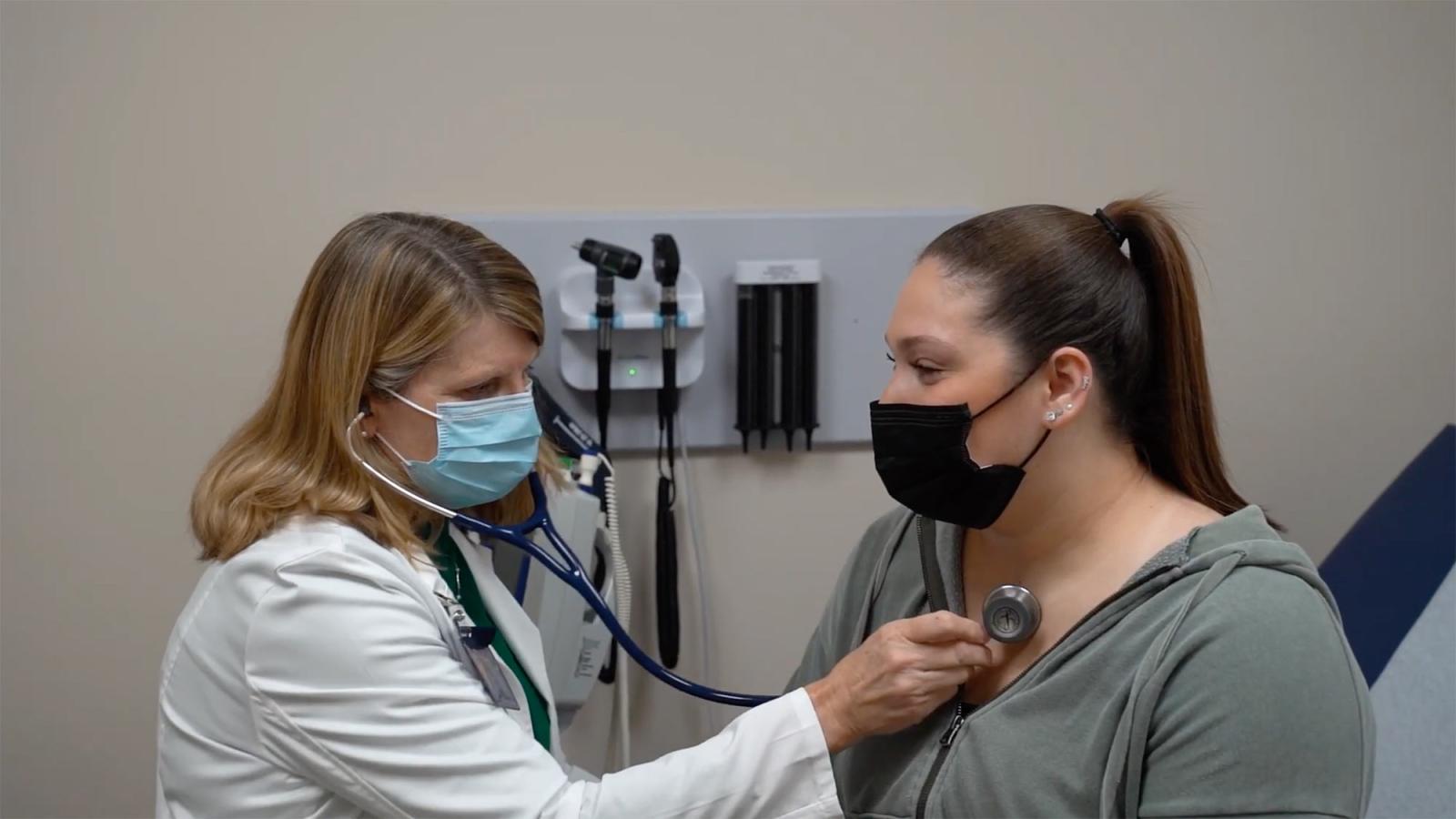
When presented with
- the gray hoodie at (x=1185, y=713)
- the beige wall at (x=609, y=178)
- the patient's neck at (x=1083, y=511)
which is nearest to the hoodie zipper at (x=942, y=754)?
the gray hoodie at (x=1185, y=713)

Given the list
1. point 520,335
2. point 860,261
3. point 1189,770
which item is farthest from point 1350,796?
point 860,261

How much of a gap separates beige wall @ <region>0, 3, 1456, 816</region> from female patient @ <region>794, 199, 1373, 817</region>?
648 millimetres

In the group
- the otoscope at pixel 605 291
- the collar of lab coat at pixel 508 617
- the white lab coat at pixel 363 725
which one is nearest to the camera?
the white lab coat at pixel 363 725

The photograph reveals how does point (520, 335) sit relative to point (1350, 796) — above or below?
above

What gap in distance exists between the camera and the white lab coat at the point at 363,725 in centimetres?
114

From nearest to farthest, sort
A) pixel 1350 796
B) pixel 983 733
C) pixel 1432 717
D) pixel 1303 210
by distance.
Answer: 1. pixel 1350 796
2. pixel 983 733
3. pixel 1432 717
4. pixel 1303 210

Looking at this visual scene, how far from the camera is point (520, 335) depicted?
4.38 ft

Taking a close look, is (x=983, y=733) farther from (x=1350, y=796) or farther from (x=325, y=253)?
(x=325, y=253)

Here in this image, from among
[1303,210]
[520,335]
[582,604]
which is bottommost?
[582,604]

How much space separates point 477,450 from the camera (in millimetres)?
1290

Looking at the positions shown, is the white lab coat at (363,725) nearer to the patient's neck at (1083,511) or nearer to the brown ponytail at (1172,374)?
the patient's neck at (1083,511)

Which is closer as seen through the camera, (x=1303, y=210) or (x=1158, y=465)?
(x=1158, y=465)

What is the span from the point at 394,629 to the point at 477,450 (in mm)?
213

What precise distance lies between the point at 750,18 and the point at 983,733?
43.0 inches
